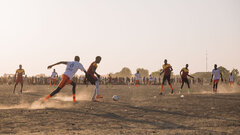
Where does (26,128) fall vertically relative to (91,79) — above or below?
below

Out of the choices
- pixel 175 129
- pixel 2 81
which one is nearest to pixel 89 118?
pixel 175 129

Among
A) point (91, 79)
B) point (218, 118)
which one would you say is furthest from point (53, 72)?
point (218, 118)

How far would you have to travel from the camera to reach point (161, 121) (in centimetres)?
761

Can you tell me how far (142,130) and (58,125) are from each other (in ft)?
7.45

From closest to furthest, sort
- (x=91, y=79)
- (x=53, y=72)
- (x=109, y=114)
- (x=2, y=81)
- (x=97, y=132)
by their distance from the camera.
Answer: (x=97, y=132)
(x=109, y=114)
(x=91, y=79)
(x=53, y=72)
(x=2, y=81)

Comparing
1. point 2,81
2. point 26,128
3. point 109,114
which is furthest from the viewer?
point 2,81

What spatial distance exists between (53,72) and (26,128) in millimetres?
27169

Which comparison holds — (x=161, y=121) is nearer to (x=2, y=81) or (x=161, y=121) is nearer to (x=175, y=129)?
(x=175, y=129)

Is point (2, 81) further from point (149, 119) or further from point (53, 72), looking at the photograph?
point (149, 119)

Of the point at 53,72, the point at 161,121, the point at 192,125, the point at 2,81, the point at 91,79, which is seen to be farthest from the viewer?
the point at 2,81

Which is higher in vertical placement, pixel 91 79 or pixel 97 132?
pixel 91 79

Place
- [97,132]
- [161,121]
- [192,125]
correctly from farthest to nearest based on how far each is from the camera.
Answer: [161,121], [192,125], [97,132]

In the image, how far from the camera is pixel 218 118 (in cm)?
809

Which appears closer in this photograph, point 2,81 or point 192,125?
point 192,125
